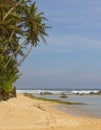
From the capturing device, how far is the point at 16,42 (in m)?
38.4

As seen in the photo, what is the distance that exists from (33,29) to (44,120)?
79.5 feet

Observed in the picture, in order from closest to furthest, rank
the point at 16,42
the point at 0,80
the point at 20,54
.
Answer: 1. the point at 0,80
2. the point at 16,42
3. the point at 20,54

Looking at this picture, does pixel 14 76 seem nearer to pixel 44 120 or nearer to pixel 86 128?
pixel 44 120

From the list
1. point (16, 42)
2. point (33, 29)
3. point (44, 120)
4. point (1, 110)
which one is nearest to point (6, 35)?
point (16, 42)

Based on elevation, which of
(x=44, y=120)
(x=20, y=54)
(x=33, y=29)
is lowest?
(x=44, y=120)

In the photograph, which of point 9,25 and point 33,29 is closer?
point 9,25

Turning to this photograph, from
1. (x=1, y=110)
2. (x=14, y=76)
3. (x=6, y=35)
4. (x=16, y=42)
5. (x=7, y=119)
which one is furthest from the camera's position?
(x=16, y=42)

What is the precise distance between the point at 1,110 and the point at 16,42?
64.5 feet

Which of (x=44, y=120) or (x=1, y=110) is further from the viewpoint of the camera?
(x=1, y=110)

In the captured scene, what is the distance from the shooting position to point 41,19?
139ft

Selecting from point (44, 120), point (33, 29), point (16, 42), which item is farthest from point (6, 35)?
point (44, 120)

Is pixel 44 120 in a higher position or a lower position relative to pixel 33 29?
lower

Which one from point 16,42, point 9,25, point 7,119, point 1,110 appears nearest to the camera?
point 7,119

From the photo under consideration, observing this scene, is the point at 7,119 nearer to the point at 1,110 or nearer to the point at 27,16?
the point at 1,110
